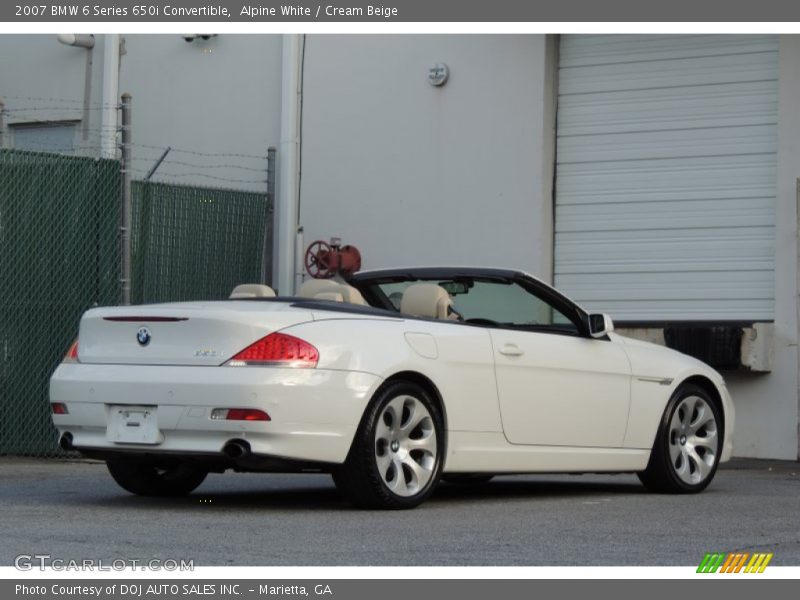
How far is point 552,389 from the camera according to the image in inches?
374

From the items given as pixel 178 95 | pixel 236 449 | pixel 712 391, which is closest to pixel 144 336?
pixel 236 449

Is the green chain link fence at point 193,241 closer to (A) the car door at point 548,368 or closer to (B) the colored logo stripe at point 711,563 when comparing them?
(A) the car door at point 548,368

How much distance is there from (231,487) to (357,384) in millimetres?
2475

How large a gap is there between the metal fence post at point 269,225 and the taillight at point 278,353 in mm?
8117

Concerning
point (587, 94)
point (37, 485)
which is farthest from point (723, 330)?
point (37, 485)

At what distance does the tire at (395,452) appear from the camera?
8.34m

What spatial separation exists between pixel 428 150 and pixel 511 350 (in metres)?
7.27

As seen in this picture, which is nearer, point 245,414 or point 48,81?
point 245,414

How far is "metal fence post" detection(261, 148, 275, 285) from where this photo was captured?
53.7 feet

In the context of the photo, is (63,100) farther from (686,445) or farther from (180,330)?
(180,330)

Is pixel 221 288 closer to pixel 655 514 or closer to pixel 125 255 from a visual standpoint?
pixel 125 255

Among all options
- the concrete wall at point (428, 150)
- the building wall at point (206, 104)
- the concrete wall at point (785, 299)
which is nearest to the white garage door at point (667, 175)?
the concrete wall at point (785, 299)

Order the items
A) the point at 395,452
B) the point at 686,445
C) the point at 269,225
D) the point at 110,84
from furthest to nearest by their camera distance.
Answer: the point at 110,84 < the point at 269,225 < the point at 686,445 < the point at 395,452

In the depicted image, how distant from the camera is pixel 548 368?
31.1 ft
